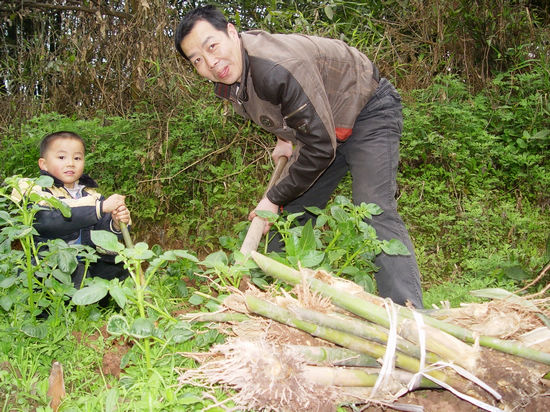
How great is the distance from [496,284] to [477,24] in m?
3.27

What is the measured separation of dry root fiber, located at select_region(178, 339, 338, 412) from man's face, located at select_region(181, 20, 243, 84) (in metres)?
1.45

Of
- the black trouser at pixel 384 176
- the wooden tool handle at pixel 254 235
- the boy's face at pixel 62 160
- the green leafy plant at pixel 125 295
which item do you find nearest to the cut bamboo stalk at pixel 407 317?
the green leafy plant at pixel 125 295

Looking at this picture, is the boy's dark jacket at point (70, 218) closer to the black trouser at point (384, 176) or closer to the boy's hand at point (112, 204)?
the boy's hand at point (112, 204)

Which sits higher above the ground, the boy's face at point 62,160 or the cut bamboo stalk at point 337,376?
the boy's face at point 62,160

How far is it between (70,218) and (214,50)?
124 cm

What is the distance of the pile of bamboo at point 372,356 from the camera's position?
1.22 metres

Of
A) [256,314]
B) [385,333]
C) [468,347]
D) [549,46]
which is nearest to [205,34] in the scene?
[256,314]

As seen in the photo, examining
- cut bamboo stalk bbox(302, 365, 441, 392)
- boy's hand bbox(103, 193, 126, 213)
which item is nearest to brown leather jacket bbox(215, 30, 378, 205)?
boy's hand bbox(103, 193, 126, 213)

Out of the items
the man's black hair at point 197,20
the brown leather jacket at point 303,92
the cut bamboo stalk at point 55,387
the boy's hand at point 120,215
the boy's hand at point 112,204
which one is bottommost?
the cut bamboo stalk at point 55,387

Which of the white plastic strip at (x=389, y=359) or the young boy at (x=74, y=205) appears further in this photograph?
the young boy at (x=74, y=205)

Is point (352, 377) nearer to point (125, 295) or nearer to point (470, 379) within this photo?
point (470, 379)

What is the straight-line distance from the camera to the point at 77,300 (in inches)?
58.2

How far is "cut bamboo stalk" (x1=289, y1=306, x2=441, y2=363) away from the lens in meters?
1.24

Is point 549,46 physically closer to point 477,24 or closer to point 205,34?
point 477,24
